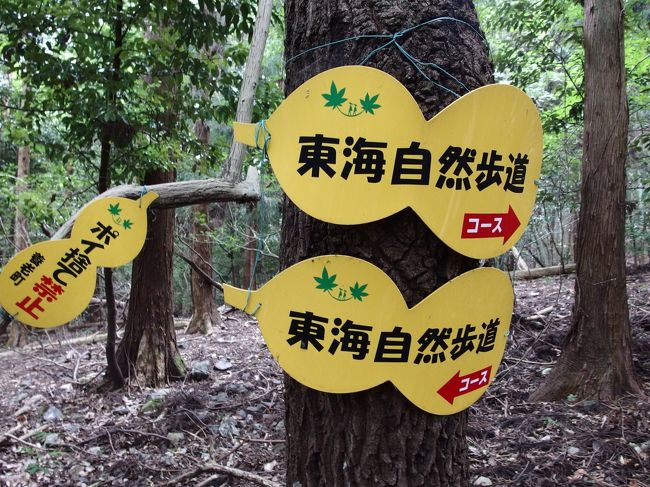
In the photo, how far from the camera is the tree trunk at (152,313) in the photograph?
16.7ft

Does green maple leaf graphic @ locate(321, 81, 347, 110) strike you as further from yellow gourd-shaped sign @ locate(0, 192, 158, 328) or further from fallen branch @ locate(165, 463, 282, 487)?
fallen branch @ locate(165, 463, 282, 487)

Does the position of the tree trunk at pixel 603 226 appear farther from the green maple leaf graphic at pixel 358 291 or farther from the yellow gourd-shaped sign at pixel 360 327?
the green maple leaf graphic at pixel 358 291

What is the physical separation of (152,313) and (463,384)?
435 centimetres

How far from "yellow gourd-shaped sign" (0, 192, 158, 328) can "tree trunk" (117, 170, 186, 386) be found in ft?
8.21

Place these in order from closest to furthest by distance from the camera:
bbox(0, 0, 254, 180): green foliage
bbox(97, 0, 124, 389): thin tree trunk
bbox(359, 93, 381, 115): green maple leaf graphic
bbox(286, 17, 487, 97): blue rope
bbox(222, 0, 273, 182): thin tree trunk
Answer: bbox(359, 93, 381, 115): green maple leaf graphic
bbox(286, 17, 487, 97): blue rope
bbox(222, 0, 273, 182): thin tree trunk
bbox(0, 0, 254, 180): green foliage
bbox(97, 0, 124, 389): thin tree trunk

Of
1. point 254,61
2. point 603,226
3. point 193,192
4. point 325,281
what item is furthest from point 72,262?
point 603,226

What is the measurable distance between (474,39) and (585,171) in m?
2.76

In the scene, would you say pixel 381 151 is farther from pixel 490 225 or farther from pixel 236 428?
pixel 236 428

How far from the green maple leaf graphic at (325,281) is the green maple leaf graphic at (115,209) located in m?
1.67

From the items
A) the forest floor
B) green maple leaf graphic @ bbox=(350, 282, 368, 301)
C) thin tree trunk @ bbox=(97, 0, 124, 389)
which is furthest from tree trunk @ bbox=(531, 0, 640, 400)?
thin tree trunk @ bbox=(97, 0, 124, 389)

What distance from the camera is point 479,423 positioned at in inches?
136

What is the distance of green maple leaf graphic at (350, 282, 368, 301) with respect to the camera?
1.34 metres

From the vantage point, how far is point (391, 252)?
1.40m

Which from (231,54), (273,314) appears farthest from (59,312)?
(231,54)
